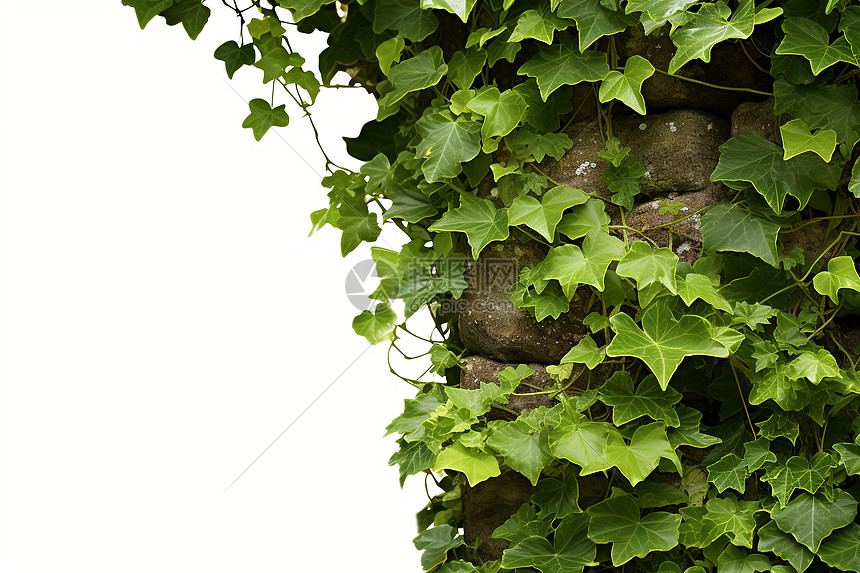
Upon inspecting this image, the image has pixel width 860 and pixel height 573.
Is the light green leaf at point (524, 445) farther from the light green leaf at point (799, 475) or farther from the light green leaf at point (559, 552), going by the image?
the light green leaf at point (799, 475)

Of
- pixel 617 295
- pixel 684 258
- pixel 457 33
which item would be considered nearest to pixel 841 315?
pixel 684 258

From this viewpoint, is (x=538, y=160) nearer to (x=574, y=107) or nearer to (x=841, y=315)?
(x=574, y=107)

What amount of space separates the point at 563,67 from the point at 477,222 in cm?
30

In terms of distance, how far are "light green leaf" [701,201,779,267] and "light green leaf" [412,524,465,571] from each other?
0.76 meters

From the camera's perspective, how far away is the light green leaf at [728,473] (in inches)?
50.1

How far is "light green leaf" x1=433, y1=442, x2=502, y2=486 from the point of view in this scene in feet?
4.39

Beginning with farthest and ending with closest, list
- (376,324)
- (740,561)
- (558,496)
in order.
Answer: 1. (376,324)
2. (558,496)
3. (740,561)

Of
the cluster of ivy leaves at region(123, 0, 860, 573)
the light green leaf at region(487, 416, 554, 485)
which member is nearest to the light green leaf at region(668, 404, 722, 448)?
the cluster of ivy leaves at region(123, 0, 860, 573)

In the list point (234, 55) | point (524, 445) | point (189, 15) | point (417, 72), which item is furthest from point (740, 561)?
point (189, 15)

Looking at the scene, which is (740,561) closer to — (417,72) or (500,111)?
(500,111)

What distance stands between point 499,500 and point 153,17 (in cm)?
123

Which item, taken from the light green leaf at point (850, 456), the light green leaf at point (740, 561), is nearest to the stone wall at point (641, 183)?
the light green leaf at point (740, 561)

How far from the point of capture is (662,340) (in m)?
1.22

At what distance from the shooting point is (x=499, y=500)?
1496mm
